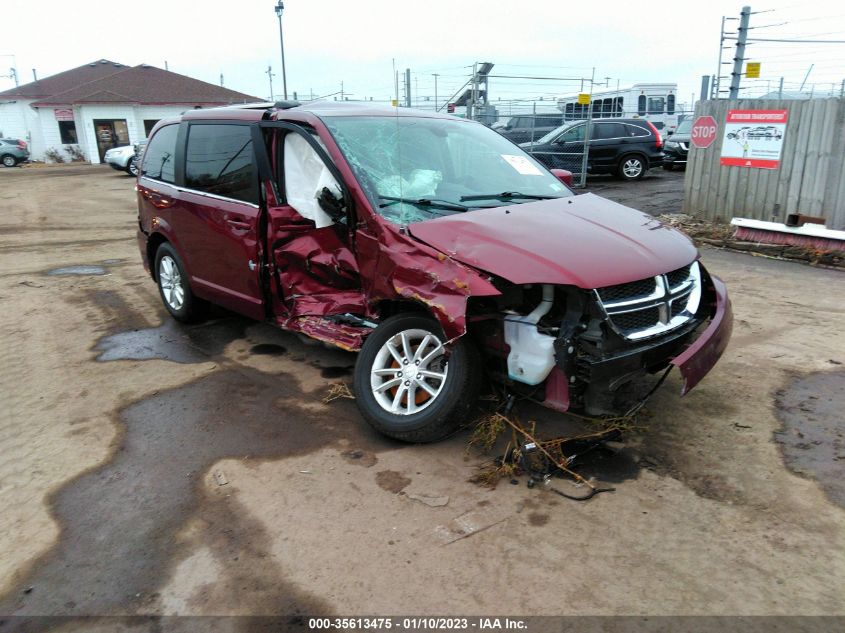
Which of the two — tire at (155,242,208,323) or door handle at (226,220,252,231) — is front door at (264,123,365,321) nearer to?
door handle at (226,220,252,231)

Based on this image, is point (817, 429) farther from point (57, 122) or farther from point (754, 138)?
point (57, 122)

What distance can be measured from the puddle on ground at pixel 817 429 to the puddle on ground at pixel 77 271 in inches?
314

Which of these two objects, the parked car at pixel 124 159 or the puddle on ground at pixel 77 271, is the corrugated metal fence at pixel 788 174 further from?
the parked car at pixel 124 159

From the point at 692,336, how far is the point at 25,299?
7.01 meters

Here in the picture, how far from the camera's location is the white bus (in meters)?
22.5

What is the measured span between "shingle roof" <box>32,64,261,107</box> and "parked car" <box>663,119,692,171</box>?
2300 centimetres

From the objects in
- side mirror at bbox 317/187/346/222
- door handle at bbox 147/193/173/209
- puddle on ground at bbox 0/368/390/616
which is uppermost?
side mirror at bbox 317/187/346/222

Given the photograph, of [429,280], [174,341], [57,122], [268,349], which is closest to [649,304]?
[429,280]

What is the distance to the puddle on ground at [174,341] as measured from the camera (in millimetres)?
5492

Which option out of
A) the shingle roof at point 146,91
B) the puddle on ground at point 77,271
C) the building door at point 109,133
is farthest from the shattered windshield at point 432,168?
the building door at point 109,133

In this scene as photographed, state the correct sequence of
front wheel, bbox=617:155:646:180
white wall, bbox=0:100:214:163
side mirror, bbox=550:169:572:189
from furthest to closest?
white wall, bbox=0:100:214:163 < front wheel, bbox=617:155:646:180 < side mirror, bbox=550:169:572:189

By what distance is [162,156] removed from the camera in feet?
20.1

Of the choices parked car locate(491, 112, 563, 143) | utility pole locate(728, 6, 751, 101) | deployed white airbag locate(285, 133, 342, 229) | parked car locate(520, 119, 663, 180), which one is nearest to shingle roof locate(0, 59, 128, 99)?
parked car locate(491, 112, 563, 143)

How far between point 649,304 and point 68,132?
41212 millimetres
